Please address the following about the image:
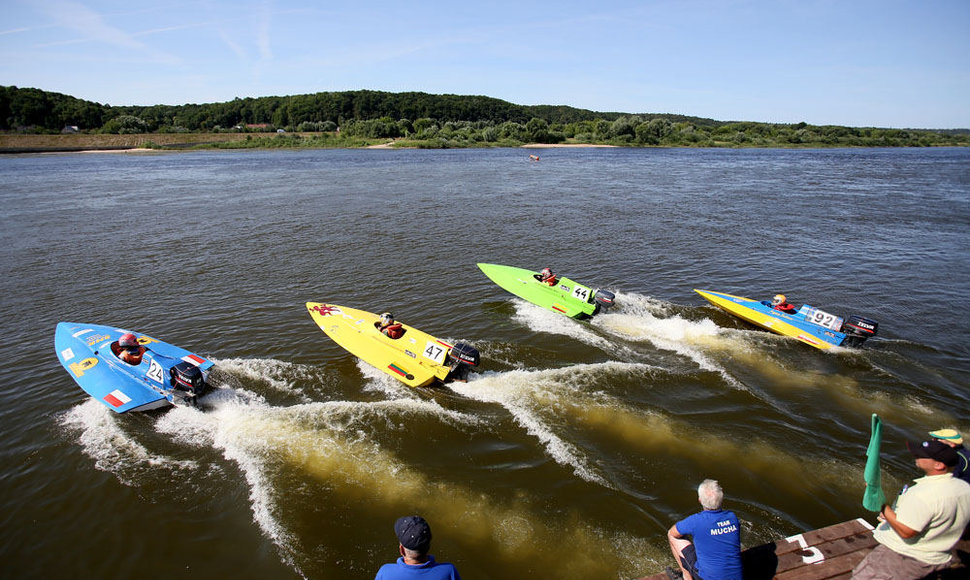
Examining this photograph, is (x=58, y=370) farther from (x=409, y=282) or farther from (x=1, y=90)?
(x=1, y=90)

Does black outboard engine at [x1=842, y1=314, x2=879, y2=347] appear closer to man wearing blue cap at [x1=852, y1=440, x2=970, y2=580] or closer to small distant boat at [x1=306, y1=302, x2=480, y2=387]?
man wearing blue cap at [x1=852, y1=440, x2=970, y2=580]

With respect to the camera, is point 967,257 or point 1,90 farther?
point 1,90

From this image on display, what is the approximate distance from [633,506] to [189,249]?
78.6 feet

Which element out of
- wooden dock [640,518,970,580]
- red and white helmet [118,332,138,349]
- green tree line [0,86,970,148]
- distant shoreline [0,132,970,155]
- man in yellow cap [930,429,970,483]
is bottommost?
wooden dock [640,518,970,580]

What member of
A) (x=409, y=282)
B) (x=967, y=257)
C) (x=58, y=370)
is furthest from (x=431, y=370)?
(x=967, y=257)

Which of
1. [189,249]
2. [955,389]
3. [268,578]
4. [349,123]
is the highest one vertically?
→ [349,123]


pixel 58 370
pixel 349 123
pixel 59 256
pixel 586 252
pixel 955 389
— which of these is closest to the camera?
pixel 955 389

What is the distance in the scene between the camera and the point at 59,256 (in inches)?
877

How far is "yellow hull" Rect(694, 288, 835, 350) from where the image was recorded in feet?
47.1

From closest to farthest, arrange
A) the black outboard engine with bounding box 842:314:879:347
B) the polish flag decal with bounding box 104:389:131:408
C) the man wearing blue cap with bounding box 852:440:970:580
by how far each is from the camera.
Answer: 1. the man wearing blue cap with bounding box 852:440:970:580
2. the polish flag decal with bounding box 104:389:131:408
3. the black outboard engine with bounding box 842:314:879:347

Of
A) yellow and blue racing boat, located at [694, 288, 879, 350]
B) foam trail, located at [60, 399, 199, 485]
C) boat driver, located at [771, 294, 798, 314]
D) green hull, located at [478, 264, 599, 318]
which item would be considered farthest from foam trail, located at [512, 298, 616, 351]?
foam trail, located at [60, 399, 199, 485]

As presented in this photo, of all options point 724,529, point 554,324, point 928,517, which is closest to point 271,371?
point 554,324

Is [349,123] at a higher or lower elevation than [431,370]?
higher

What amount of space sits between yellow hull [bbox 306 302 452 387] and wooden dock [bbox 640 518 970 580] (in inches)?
291
